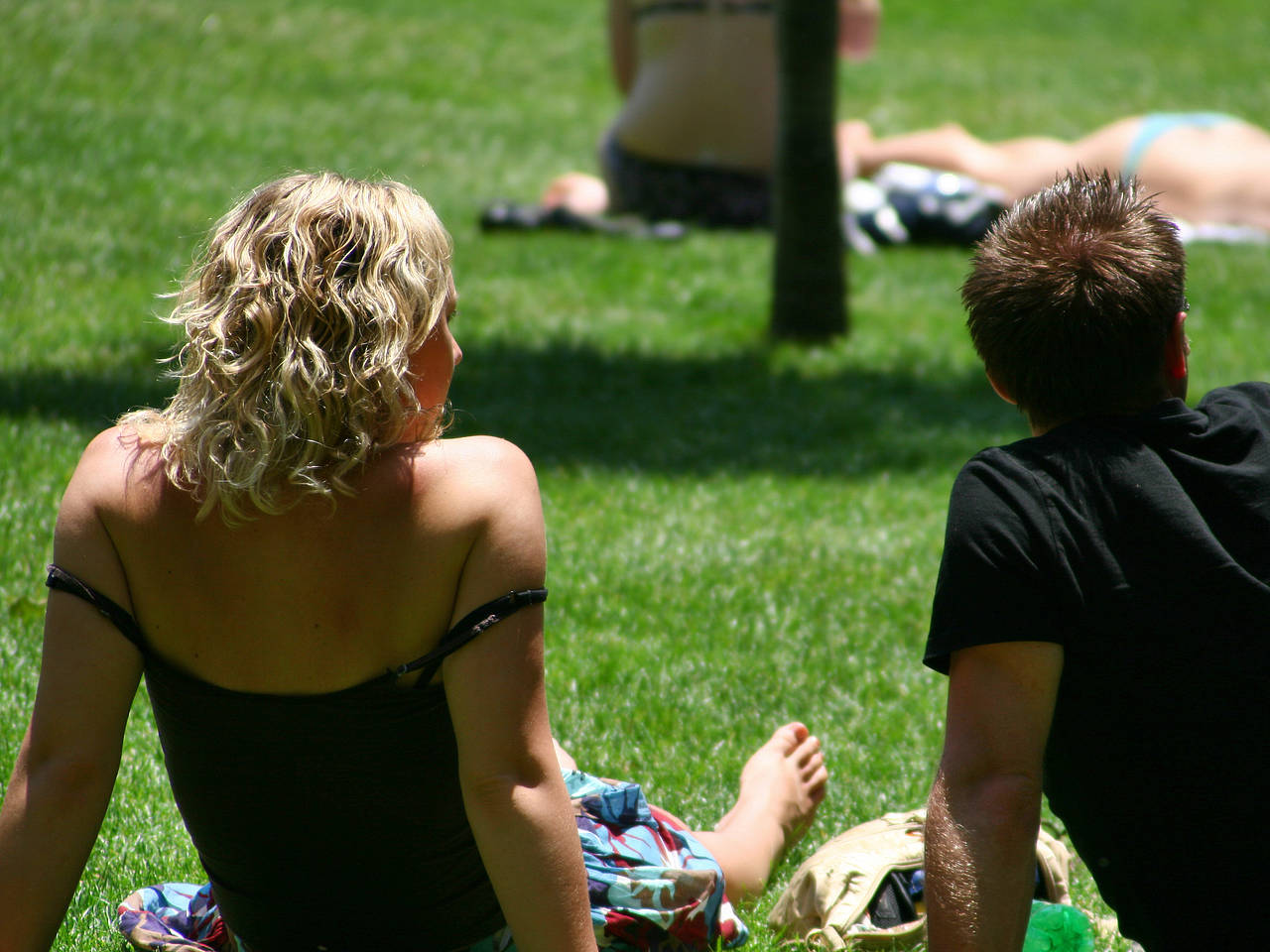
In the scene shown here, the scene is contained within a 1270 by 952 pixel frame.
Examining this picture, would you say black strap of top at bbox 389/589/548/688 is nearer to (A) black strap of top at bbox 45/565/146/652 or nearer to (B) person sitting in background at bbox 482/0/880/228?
(A) black strap of top at bbox 45/565/146/652

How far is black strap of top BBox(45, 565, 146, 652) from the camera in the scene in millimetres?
1919

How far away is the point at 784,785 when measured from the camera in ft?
10.5

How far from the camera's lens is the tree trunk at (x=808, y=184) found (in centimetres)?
753

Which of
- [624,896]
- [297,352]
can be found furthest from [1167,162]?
[297,352]

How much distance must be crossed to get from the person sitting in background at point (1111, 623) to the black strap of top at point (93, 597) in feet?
3.67

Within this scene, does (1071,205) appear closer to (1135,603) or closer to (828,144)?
(1135,603)

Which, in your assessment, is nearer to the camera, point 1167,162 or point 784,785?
point 784,785

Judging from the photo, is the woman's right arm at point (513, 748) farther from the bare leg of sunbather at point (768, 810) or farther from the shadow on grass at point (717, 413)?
the shadow on grass at point (717, 413)

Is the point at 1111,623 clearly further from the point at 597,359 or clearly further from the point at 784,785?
the point at 597,359

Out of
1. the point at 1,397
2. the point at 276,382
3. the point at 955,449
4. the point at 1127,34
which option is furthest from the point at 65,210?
the point at 1127,34

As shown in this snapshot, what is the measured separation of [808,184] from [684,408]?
5.72 feet

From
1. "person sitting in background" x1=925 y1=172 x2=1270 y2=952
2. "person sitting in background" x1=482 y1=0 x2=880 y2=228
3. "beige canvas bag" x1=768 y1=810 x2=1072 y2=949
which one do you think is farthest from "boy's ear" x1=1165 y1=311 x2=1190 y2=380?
"person sitting in background" x1=482 y1=0 x2=880 y2=228

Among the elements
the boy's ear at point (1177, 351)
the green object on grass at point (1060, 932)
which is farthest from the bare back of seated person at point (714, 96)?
the boy's ear at point (1177, 351)

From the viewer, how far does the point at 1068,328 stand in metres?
1.95
